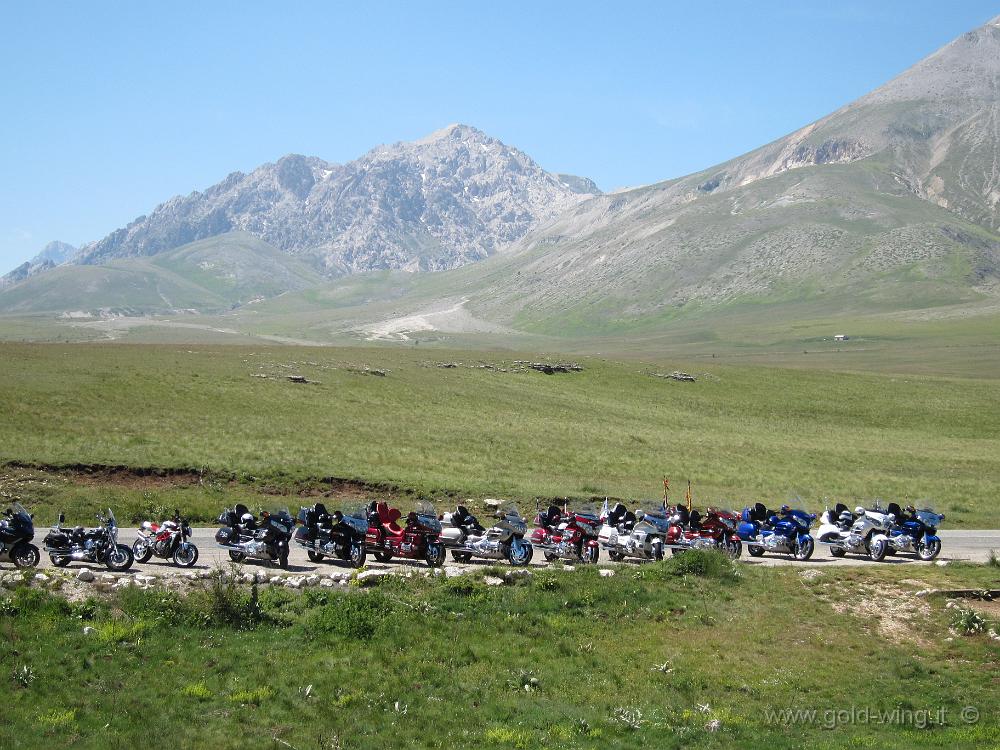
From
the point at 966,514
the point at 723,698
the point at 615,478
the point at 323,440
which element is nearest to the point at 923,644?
the point at 723,698

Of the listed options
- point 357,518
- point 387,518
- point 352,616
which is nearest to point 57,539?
point 357,518

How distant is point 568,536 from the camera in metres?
24.5

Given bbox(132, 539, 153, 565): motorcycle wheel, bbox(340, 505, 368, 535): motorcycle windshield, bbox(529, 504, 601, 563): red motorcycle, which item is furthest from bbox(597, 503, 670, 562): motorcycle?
bbox(132, 539, 153, 565): motorcycle wheel

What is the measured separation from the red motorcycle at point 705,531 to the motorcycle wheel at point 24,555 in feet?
53.8

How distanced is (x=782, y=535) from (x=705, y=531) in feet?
7.59

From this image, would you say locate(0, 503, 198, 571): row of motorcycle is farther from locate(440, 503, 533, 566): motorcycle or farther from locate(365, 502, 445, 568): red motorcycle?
locate(440, 503, 533, 566): motorcycle

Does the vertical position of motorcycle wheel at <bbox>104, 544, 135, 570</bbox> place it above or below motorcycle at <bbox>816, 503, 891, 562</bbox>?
above

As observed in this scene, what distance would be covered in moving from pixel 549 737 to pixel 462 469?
2750 centimetres

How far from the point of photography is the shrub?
16234 millimetres

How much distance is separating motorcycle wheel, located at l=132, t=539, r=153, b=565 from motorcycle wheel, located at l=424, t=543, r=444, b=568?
21.7 ft

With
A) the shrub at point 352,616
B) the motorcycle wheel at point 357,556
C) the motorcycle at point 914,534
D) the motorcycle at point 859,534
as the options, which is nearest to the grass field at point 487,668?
the shrub at point 352,616

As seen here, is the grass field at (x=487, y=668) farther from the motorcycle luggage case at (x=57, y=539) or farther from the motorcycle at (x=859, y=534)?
the motorcycle at (x=859, y=534)

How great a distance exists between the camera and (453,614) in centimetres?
1756

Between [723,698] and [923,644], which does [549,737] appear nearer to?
[723,698]
